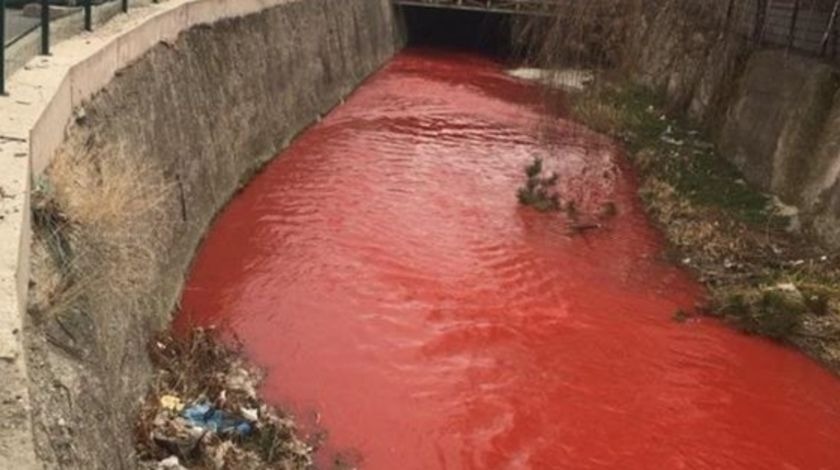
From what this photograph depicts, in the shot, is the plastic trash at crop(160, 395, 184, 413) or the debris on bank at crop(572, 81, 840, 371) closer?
the plastic trash at crop(160, 395, 184, 413)

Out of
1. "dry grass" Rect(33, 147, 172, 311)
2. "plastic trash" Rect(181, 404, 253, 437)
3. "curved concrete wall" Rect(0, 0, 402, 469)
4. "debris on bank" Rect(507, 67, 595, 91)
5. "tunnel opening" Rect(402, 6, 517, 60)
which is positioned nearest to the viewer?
"curved concrete wall" Rect(0, 0, 402, 469)

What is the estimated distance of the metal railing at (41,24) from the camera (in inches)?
267

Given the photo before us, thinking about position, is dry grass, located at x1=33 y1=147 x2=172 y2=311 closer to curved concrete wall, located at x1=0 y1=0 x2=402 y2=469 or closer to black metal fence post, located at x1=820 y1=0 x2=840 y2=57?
curved concrete wall, located at x1=0 y1=0 x2=402 y2=469

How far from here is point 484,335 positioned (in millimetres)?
10117

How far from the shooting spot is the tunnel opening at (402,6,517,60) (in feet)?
106

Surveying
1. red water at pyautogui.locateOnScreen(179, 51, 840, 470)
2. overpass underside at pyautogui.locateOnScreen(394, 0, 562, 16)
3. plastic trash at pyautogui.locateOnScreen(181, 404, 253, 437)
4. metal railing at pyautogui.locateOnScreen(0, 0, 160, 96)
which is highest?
metal railing at pyautogui.locateOnScreen(0, 0, 160, 96)

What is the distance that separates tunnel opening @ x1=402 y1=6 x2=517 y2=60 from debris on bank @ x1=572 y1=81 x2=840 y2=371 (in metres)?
14.3

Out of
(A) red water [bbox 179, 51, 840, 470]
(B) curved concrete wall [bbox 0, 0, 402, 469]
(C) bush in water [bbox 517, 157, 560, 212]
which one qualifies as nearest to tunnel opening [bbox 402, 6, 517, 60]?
(B) curved concrete wall [bbox 0, 0, 402, 469]

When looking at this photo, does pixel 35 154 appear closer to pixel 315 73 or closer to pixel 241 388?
pixel 241 388

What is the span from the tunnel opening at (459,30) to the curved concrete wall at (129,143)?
40.8 ft

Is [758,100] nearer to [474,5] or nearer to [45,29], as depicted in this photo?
[45,29]

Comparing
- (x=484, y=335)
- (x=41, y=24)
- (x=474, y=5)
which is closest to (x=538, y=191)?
(x=484, y=335)

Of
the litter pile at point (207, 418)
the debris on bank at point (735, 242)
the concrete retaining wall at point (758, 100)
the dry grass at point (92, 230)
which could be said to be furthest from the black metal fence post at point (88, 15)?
the concrete retaining wall at point (758, 100)

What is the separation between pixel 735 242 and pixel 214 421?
7959 millimetres
